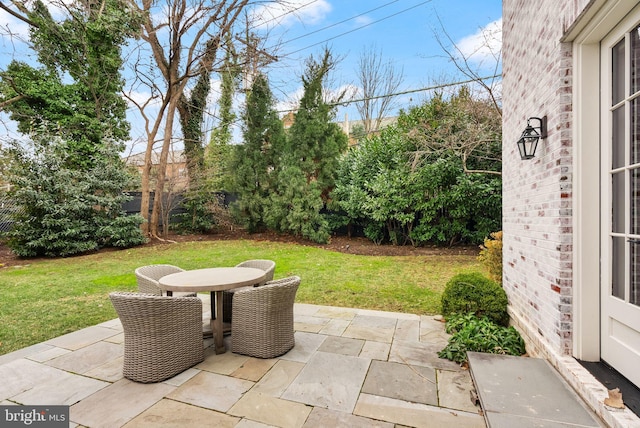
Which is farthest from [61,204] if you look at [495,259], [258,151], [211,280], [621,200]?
[621,200]

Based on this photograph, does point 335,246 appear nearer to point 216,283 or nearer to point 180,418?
point 216,283

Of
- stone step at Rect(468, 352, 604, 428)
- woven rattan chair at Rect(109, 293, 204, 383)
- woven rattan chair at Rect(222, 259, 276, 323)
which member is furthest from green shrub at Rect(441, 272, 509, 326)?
woven rattan chair at Rect(109, 293, 204, 383)

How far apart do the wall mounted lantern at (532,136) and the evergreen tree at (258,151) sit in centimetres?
832

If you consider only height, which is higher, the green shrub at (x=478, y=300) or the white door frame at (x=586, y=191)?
the white door frame at (x=586, y=191)

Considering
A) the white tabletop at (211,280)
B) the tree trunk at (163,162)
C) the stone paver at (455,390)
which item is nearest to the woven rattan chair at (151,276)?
the white tabletop at (211,280)

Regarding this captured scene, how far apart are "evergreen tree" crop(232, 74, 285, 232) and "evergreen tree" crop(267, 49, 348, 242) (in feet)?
1.23

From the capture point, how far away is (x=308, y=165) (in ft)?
32.2

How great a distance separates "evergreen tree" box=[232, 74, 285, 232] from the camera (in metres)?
10.2

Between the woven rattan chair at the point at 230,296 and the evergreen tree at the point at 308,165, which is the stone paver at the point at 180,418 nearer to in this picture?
the woven rattan chair at the point at 230,296

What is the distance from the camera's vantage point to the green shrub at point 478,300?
10.9ft

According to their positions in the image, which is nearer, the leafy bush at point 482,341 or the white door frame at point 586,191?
the white door frame at point 586,191

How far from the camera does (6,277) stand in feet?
19.9

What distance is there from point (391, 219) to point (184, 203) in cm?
726

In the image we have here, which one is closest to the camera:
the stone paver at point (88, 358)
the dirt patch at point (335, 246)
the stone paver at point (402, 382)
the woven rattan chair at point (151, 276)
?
the stone paver at point (402, 382)
